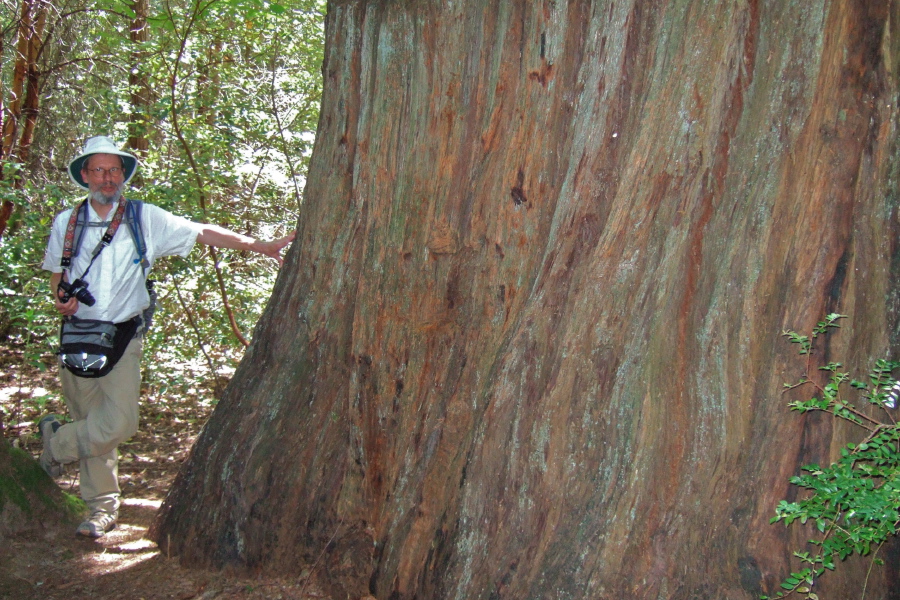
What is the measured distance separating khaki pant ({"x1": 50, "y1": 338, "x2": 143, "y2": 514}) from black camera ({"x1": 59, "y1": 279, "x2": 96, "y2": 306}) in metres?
0.39

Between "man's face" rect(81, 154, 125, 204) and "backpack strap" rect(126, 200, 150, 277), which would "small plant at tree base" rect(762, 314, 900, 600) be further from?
"man's face" rect(81, 154, 125, 204)

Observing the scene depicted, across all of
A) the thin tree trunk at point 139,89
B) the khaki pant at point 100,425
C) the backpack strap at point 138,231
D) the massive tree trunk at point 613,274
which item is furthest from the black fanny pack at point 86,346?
the thin tree trunk at point 139,89

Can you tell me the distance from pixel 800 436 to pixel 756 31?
1594 mm

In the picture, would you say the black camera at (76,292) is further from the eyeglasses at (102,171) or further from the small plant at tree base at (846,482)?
the small plant at tree base at (846,482)

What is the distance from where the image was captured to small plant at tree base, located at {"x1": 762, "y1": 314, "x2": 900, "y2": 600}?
273 centimetres

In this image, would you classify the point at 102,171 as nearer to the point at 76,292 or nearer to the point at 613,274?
the point at 76,292

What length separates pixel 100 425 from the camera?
484 cm

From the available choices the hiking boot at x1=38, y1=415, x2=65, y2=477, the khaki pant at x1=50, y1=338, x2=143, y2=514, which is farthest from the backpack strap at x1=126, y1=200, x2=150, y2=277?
the hiking boot at x1=38, y1=415, x2=65, y2=477

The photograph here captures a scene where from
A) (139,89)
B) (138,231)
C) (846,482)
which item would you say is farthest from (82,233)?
(139,89)

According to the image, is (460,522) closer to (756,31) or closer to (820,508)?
(820,508)

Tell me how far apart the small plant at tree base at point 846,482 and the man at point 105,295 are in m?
3.03

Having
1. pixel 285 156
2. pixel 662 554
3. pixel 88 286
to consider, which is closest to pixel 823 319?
pixel 662 554

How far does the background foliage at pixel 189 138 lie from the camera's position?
7387mm

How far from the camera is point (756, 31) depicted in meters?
3.20
